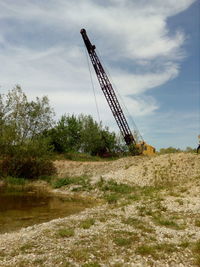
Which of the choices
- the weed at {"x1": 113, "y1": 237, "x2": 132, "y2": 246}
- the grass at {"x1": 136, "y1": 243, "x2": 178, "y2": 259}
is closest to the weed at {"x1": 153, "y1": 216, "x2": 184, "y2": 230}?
the grass at {"x1": 136, "y1": 243, "x2": 178, "y2": 259}

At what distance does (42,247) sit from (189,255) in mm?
6456

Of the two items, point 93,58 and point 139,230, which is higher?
point 93,58

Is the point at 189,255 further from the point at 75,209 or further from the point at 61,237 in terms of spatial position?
the point at 75,209

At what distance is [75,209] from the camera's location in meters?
22.6

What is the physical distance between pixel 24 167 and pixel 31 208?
1782 centimetres

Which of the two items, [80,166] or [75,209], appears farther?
[80,166]

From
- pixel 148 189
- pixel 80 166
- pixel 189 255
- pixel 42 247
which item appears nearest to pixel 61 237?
pixel 42 247

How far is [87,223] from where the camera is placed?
52.3 feet

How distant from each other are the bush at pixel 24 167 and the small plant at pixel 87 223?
24093 mm

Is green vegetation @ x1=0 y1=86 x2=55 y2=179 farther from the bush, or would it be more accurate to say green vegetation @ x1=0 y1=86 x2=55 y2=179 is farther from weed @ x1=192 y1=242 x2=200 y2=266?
weed @ x1=192 y1=242 x2=200 y2=266

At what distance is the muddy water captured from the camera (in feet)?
59.4

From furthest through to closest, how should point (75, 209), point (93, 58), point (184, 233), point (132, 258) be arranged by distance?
1. point (93, 58)
2. point (75, 209)
3. point (184, 233)
4. point (132, 258)

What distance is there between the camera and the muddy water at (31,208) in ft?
59.4

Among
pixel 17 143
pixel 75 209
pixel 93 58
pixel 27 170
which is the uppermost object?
pixel 93 58
